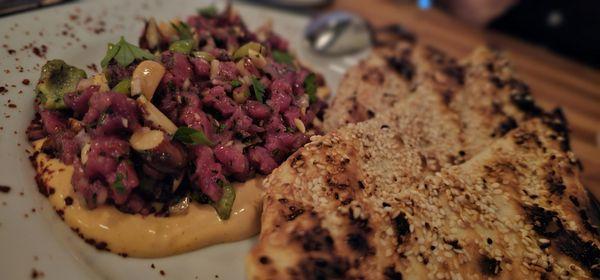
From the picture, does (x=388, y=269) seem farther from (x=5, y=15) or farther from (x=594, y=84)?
(x=594, y=84)

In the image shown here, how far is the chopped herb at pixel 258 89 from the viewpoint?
2.90 metres

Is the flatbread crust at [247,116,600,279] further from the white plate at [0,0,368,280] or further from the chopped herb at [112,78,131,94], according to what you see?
the chopped herb at [112,78,131,94]

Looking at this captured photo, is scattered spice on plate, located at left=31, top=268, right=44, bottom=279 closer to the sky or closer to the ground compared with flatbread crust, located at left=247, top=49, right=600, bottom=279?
closer to the ground

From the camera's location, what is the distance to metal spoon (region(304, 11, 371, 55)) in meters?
4.91

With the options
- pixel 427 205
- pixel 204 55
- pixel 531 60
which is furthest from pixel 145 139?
pixel 531 60

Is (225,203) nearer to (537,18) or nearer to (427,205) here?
(427,205)

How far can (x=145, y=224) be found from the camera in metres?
2.41

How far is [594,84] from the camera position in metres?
5.68

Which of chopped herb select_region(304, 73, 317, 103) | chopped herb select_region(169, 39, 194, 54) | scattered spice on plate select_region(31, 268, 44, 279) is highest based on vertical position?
chopped herb select_region(169, 39, 194, 54)

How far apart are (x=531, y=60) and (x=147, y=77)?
215 inches

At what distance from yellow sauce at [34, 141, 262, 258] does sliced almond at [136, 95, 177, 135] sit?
0.50 metres

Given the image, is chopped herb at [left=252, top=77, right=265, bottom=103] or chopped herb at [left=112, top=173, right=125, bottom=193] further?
chopped herb at [left=252, top=77, right=265, bottom=103]

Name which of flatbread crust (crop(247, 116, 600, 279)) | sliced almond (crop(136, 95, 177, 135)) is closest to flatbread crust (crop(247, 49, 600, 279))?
flatbread crust (crop(247, 116, 600, 279))

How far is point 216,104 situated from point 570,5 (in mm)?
6455
